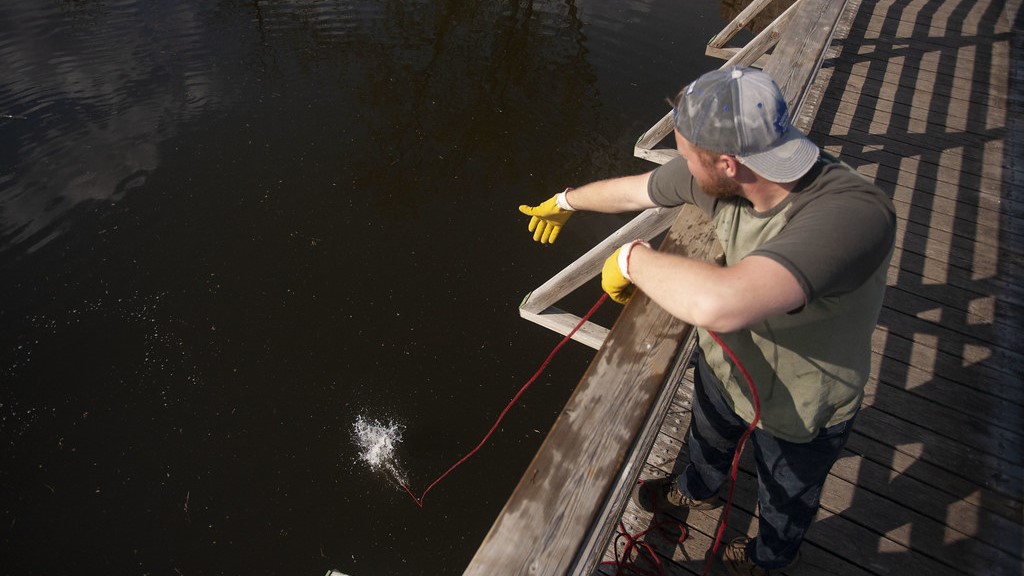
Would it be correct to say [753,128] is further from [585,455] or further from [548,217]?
[548,217]

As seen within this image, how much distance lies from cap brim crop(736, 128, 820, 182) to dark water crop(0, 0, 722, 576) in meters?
4.02

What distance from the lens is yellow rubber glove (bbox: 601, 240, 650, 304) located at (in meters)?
1.94

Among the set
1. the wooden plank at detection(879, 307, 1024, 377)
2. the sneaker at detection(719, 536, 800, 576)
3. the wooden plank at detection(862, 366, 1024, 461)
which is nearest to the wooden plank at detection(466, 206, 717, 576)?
the sneaker at detection(719, 536, 800, 576)

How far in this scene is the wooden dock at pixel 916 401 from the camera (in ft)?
6.88

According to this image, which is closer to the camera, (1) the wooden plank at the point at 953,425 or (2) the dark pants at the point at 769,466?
(2) the dark pants at the point at 769,466

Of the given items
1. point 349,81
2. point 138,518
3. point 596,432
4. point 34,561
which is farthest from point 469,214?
point 596,432

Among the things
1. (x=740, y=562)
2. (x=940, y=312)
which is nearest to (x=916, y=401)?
(x=940, y=312)

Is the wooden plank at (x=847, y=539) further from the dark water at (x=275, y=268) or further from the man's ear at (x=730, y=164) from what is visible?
the dark water at (x=275, y=268)

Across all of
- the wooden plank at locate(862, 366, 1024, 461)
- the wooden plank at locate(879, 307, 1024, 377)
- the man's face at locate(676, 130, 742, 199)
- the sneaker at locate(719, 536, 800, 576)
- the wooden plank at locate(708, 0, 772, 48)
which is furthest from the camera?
the wooden plank at locate(708, 0, 772, 48)

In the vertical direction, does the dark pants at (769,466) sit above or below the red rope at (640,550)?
above

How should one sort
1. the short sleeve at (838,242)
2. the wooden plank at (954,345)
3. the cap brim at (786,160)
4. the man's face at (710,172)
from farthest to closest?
the wooden plank at (954,345), the man's face at (710,172), the cap brim at (786,160), the short sleeve at (838,242)

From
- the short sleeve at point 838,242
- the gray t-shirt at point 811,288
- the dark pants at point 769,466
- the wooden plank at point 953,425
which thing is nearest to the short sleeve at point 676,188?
the gray t-shirt at point 811,288

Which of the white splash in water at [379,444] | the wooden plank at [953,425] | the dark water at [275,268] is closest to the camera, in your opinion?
the wooden plank at [953,425]

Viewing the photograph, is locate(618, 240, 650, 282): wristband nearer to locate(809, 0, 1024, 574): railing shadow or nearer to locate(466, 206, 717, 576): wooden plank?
locate(466, 206, 717, 576): wooden plank
